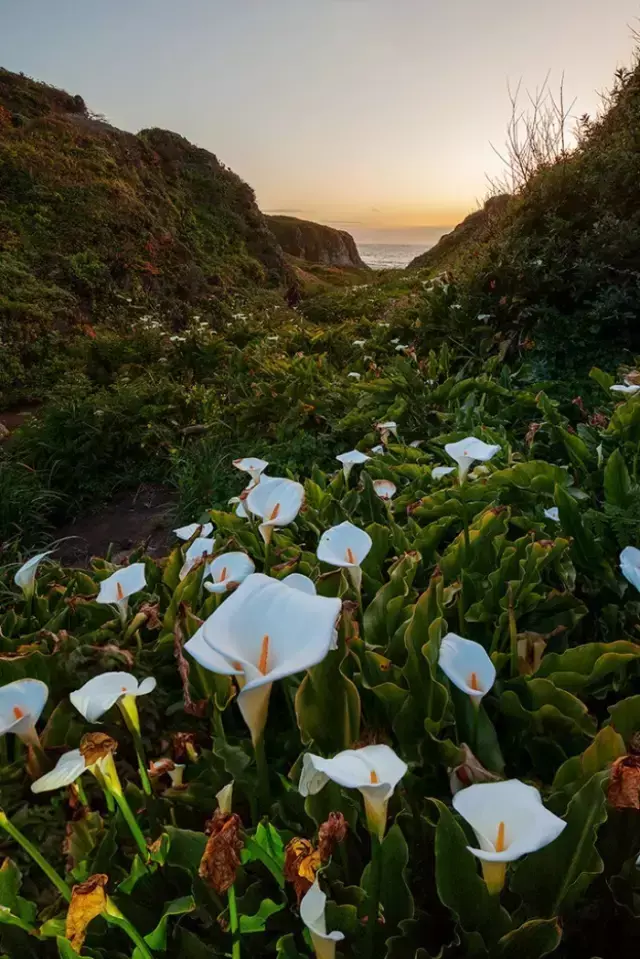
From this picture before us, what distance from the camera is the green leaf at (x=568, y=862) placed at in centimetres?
86

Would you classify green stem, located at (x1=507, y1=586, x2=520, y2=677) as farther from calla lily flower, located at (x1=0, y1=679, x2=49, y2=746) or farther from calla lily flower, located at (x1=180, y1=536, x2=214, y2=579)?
calla lily flower, located at (x1=0, y1=679, x2=49, y2=746)

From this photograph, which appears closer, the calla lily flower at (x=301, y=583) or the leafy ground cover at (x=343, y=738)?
the leafy ground cover at (x=343, y=738)

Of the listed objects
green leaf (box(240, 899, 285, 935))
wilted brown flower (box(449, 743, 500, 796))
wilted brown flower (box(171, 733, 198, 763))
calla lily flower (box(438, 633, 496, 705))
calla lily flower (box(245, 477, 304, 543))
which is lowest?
green leaf (box(240, 899, 285, 935))

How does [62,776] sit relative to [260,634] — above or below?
below

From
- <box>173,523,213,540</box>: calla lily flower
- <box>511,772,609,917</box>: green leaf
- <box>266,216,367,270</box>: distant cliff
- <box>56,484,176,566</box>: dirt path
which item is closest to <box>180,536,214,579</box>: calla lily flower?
<box>173,523,213,540</box>: calla lily flower

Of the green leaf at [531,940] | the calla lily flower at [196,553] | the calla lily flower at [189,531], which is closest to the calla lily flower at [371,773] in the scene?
the green leaf at [531,940]

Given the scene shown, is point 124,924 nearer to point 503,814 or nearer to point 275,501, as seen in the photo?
point 503,814

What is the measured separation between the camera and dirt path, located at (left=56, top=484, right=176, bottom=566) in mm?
3621

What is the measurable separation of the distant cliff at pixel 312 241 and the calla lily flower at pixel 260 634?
114 ft

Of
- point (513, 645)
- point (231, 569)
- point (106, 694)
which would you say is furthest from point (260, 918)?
point (513, 645)

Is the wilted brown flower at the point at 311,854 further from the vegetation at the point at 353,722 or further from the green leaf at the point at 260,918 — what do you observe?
the green leaf at the point at 260,918

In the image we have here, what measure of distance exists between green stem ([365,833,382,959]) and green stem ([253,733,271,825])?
227 mm

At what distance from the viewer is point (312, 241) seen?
36531 mm

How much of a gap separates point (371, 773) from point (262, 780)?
383 millimetres
